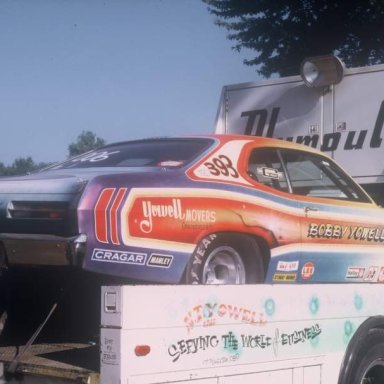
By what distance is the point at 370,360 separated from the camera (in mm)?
5328

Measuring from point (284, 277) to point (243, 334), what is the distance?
107 centimetres

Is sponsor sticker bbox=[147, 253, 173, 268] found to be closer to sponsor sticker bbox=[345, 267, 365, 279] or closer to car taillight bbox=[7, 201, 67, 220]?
car taillight bbox=[7, 201, 67, 220]

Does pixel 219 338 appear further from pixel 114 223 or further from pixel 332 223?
pixel 332 223

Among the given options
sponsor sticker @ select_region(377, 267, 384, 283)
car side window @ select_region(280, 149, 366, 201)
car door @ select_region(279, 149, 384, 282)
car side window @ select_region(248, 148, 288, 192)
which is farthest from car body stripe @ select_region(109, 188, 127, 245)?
sponsor sticker @ select_region(377, 267, 384, 283)

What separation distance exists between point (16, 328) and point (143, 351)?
5.99 ft

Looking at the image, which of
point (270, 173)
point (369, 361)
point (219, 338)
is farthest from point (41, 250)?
point (369, 361)

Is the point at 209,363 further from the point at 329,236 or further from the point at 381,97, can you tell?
the point at 381,97

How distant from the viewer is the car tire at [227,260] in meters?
4.91

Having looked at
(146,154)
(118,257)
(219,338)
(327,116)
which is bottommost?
(219,338)

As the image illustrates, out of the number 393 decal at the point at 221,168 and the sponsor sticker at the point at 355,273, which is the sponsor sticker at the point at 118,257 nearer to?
the number 393 decal at the point at 221,168

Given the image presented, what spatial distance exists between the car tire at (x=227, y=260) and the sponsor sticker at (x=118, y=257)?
0.44 m

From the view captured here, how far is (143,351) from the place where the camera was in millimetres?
3873

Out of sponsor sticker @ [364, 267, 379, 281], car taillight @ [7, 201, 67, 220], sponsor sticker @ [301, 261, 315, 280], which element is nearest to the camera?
car taillight @ [7, 201, 67, 220]

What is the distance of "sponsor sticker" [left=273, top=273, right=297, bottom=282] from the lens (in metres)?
5.34
